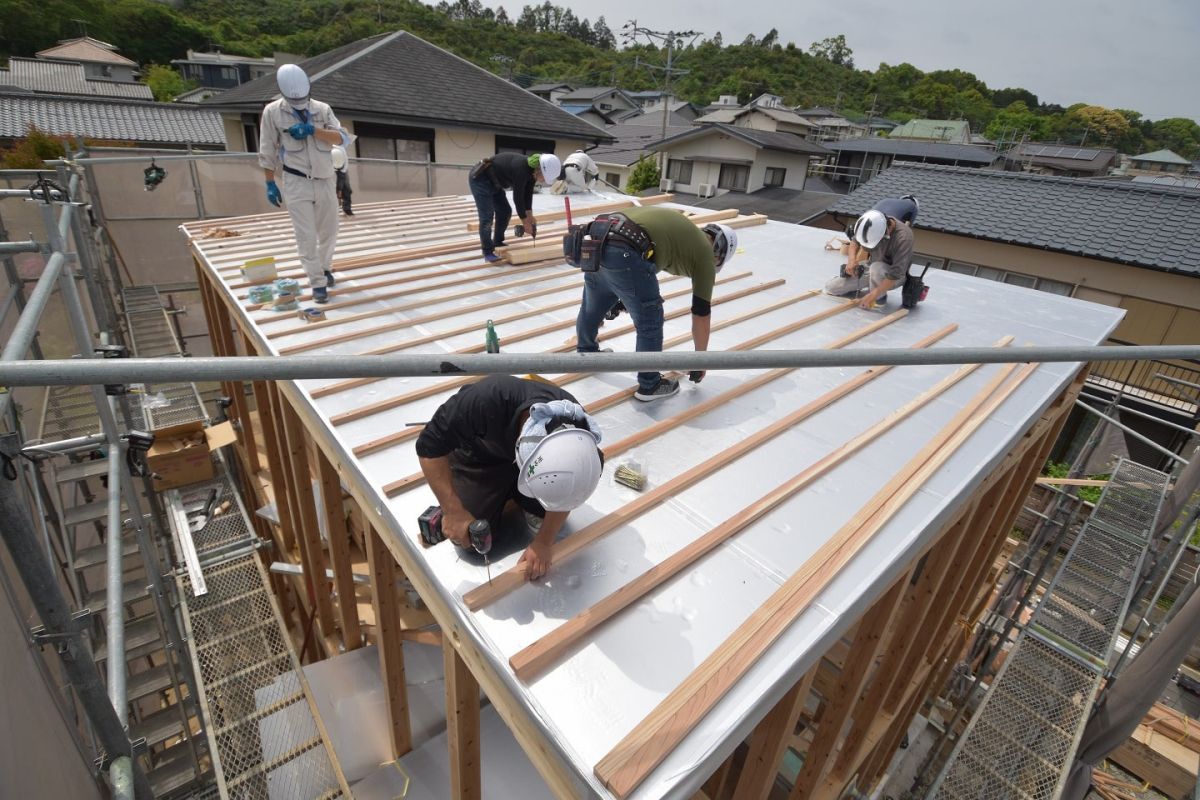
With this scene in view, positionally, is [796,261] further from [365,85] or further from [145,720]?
[365,85]

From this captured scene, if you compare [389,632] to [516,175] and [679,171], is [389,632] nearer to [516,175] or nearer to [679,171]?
[516,175]

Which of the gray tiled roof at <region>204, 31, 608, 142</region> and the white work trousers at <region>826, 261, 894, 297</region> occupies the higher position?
the gray tiled roof at <region>204, 31, 608, 142</region>

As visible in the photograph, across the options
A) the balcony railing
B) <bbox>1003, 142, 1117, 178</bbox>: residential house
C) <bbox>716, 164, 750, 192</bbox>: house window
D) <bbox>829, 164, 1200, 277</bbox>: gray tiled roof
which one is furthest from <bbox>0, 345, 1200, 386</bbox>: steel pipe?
<bbox>1003, 142, 1117, 178</bbox>: residential house

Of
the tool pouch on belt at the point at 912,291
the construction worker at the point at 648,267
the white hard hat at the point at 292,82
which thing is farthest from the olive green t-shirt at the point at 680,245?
the tool pouch on belt at the point at 912,291

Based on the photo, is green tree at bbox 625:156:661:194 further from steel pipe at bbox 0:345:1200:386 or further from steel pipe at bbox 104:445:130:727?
steel pipe at bbox 0:345:1200:386

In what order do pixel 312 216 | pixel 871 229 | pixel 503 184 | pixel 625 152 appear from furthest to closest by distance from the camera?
pixel 625 152 → pixel 503 184 → pixel 871 229 → pixel 312 216

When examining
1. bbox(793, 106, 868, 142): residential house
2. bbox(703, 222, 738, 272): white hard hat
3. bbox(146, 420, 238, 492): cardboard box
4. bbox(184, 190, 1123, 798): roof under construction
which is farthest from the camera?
bbox(793, 106, 868, 142): residential house

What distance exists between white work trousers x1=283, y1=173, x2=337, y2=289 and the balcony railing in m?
13.4

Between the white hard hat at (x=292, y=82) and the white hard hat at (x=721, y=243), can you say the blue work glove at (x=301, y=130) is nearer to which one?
the white hard hat at (x=292, y=82)

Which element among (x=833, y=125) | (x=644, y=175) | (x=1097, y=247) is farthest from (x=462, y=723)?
(x=833, y=125)

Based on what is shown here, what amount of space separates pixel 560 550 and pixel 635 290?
1699 mm

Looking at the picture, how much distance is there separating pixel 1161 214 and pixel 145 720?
18.1m

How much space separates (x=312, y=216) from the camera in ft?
14.8

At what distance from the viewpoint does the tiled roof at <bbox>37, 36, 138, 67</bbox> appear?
33.1 m
